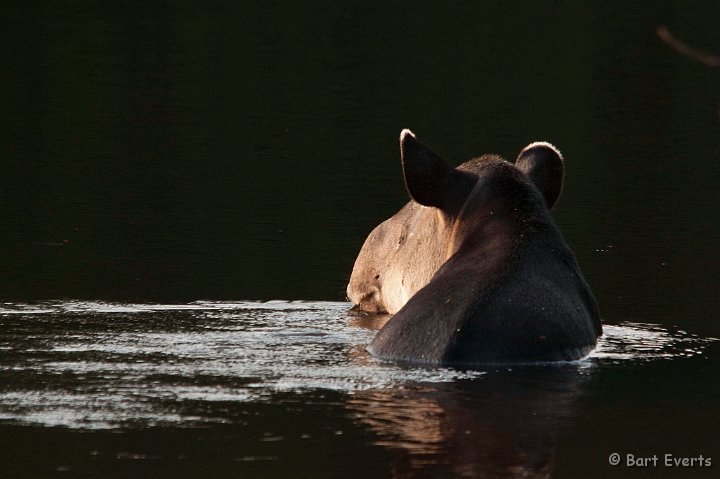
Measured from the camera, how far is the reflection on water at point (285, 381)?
7.48 m

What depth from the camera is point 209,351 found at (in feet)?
30.3

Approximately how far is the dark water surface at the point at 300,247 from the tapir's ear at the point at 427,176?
87cm

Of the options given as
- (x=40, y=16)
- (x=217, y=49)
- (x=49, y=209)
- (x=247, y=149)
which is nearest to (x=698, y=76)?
(x=217, y=49)

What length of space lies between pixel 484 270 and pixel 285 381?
1.20m

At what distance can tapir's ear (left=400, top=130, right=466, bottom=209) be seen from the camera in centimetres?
963

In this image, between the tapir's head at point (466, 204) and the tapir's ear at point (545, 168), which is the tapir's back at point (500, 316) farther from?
the tapir's ear at point (545, 168)

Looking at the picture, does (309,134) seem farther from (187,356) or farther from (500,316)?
(500,316)

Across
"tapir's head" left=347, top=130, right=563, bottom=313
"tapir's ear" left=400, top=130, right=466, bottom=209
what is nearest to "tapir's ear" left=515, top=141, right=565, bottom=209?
"tapir's head" left=347, top=130, right=563, bottom=313

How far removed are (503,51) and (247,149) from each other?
13.6 meters

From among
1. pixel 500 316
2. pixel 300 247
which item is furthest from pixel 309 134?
pixel 500 316

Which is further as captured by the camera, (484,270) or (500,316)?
(484,270)

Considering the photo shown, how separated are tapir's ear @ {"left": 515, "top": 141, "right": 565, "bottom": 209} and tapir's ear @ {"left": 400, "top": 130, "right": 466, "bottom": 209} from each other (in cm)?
45

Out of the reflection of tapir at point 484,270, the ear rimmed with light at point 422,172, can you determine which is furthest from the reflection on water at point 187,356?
the ear rimmed with light at point 422,172

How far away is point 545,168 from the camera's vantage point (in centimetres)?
1004
